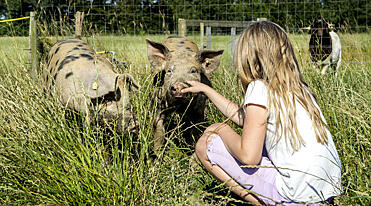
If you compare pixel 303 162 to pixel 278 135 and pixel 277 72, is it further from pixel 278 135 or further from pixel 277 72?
pixel 277 72

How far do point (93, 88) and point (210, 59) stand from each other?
5.17ft

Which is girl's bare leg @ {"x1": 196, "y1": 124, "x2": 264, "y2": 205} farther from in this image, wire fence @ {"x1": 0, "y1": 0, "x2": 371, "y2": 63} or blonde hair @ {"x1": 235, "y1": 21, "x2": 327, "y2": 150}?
wire fence @ {"x1": 0, "y1": 0, "x2": 371, "y2": 63}

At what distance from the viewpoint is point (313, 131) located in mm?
2332

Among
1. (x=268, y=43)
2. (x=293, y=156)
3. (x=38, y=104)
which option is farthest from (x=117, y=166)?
(x=268, y=43)

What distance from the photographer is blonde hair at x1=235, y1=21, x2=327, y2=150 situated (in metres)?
2.31

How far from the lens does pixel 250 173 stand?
8.41ft

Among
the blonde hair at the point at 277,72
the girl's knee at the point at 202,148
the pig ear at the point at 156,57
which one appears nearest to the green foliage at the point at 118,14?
the pig ear at the point at 156,57

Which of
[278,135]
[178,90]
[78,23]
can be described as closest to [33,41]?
[78,23]

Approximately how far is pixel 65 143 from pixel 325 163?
1804mm

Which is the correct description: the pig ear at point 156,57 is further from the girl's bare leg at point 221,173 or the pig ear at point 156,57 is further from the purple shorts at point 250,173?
the purple shorts at point 250,173

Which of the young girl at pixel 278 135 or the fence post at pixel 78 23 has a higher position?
the fence post at pixel 78 23

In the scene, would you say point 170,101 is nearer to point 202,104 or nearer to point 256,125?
point 202,104

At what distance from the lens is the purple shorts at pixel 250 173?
2420 mm

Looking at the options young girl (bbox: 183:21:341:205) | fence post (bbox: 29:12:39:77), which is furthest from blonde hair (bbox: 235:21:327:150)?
fence post (bbox: 29:12:39:77)
